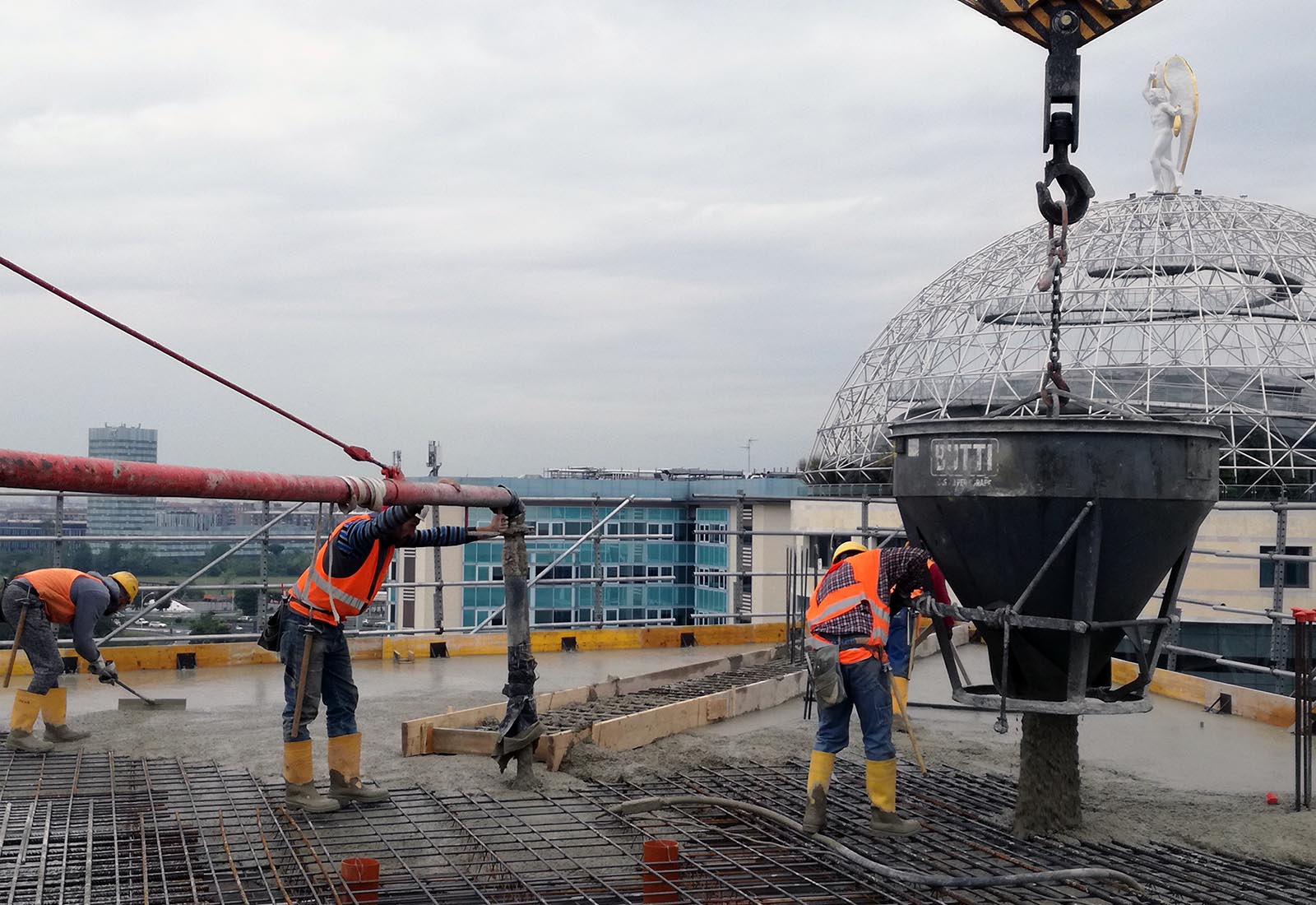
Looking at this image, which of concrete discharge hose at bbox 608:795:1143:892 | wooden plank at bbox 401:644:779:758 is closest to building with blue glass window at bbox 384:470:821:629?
wooden plank at bbox 401:644:779:758

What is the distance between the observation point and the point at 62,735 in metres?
7.64

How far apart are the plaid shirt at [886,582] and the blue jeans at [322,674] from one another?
246 cm

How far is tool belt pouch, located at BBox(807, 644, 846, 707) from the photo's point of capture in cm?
590

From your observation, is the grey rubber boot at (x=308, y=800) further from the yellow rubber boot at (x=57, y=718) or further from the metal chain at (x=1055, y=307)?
the metal chain at (x=1055, y=307)

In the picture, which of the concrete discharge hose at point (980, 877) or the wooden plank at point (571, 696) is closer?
the concrete discharge hose at point (980, 877)

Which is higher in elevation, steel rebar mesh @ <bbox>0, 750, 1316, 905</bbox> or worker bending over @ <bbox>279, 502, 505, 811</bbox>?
Answer: worker bending over @ <bbox>279, 502, 505, 811</bbox>

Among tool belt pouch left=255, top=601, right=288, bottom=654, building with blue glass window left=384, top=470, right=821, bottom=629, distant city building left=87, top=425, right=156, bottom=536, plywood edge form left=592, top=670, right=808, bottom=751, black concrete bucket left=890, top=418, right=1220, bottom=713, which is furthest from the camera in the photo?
building with blue glass window left=384, top=470, right=821, bottom=629

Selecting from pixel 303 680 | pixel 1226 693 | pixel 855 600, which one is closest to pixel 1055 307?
pixel 855 600

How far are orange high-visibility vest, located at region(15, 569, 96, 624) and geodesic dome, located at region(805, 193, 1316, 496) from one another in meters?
22.7

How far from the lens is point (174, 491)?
4000 mm

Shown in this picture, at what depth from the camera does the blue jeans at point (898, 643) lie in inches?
290

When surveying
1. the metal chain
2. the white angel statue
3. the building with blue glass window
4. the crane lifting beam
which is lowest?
the building with blue glass window

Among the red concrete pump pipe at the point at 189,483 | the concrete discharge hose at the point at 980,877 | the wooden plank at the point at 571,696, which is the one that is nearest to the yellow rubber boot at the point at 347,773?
the wooden plank at the point at 571,696

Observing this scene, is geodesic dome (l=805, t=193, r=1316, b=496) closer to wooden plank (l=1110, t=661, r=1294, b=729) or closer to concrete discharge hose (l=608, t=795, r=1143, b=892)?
wooden plank (l=1110, t=661, r=1294, b=729)
